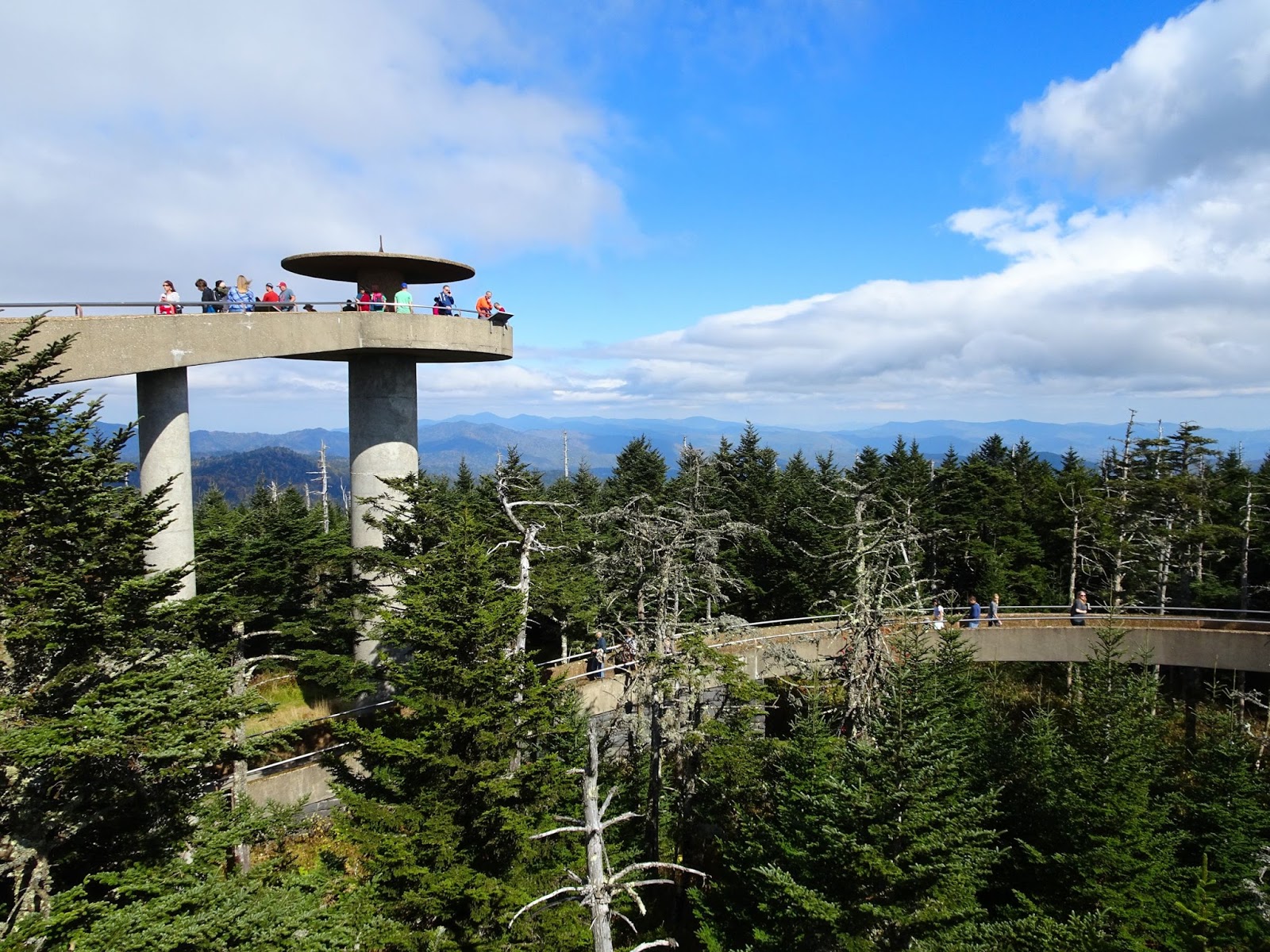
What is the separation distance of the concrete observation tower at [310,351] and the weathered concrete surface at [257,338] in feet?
0.07

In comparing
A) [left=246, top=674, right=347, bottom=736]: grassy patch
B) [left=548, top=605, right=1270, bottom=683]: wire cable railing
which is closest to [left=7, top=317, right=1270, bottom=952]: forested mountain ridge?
[left=246, top=674, right=347, bottom=736]: grassy patch

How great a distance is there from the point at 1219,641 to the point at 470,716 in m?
24.5

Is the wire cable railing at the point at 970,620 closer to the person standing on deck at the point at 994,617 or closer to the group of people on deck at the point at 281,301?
the person standing on deck at the point at 994,617

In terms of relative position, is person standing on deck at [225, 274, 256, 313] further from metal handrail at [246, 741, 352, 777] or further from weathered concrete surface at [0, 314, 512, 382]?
metal handrail at [246, 741, 352, 777]

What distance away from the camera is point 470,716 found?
12125 millimetres

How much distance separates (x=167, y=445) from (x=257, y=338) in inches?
127

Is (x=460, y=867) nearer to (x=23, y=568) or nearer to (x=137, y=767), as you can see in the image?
(x=137, y=767)

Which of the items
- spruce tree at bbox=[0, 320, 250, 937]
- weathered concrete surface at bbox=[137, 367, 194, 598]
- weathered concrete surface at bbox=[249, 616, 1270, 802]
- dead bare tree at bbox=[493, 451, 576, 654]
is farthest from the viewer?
weathered concrete surface at bbox=[249, 616, 1270, 802]

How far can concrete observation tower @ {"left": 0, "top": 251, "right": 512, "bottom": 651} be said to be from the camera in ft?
50.5

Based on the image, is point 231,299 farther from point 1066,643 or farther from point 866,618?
point 1066,643

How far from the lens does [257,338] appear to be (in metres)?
17.9

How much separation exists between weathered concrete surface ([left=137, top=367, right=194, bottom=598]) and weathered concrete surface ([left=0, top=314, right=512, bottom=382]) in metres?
0.58

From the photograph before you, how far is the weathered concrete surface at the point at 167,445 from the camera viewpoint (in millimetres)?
16484

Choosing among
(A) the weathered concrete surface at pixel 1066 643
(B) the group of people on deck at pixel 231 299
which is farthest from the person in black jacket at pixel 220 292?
(A) the weathered concrete surface at pixel 1066 643
